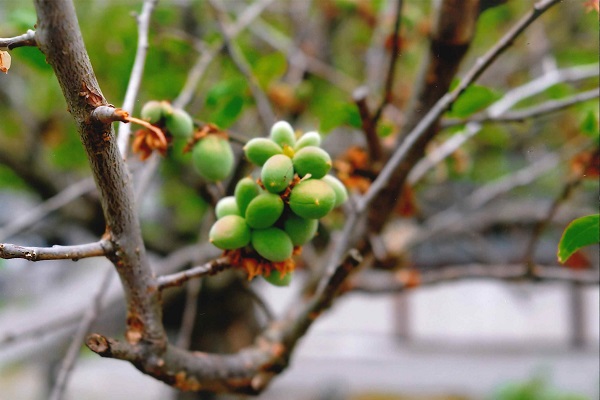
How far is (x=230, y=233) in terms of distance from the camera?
17.1 inches

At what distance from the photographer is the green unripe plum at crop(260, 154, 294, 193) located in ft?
1.34

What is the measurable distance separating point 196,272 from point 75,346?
0.91ft

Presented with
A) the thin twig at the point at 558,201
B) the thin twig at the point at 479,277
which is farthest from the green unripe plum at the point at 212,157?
the thin twig at the point at 558,201

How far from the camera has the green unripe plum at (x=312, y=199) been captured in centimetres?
40

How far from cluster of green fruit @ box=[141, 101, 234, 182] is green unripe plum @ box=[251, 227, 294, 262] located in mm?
109

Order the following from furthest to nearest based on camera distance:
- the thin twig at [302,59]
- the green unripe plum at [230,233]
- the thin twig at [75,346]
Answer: the thin twig at [302,59], the thin twig at [75,346], the green unripe plum at [230,233]

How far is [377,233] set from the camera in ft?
2.88

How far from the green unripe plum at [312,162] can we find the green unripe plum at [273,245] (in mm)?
56

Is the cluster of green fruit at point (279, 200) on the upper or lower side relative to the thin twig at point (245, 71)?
lower

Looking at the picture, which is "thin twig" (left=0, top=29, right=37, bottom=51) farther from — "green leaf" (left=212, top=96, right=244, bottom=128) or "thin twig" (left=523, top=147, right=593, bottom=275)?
"thin twig" (left=523, top=147, right=593, bottom=275)

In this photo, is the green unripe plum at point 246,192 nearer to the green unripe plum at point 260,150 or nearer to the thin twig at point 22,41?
the green unripe plum at point 260,150

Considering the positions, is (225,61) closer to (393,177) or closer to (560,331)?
(393,177)

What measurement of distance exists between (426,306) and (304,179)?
4759 mm

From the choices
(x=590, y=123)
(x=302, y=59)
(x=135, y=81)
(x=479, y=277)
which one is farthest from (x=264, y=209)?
(x=302, y=59)
